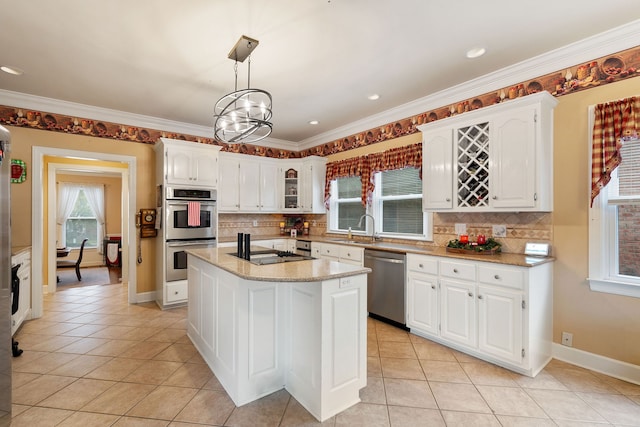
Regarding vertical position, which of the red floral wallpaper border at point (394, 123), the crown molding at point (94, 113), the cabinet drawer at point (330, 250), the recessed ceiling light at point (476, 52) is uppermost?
the recessed ceiling light at point (476, 52)

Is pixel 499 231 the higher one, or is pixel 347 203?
pixel 347 203

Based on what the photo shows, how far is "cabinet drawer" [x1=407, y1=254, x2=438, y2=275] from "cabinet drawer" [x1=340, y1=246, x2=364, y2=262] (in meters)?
0.75

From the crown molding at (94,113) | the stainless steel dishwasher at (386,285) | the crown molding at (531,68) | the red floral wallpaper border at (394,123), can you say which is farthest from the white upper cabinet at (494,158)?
the crown molding at (94,113)

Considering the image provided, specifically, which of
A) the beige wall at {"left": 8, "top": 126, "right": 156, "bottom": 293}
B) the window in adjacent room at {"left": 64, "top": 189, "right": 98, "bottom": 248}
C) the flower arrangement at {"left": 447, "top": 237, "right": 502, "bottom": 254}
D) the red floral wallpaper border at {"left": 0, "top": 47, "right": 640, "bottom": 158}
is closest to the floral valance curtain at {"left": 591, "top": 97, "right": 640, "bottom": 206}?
the red floral wallpaper border at {"left": 0, "top": 47, "right": 640, "bottom": 158}

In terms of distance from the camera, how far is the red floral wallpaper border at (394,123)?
2.51 m

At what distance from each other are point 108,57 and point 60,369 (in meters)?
2.79

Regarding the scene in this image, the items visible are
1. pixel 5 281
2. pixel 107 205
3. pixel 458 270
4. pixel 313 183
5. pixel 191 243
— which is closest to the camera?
pixel 5 281

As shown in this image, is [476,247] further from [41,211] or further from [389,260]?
[41,211]

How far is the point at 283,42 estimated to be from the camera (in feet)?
8.35

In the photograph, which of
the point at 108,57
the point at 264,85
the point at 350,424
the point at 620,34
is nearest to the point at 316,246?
the point at 264,85

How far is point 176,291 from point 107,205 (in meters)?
5.22

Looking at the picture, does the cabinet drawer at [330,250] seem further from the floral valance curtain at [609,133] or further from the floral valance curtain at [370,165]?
the floral valance curtain at [609,133]

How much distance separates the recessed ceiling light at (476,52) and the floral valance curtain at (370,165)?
47.3 inches

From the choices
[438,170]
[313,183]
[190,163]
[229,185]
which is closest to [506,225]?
[438,170]
